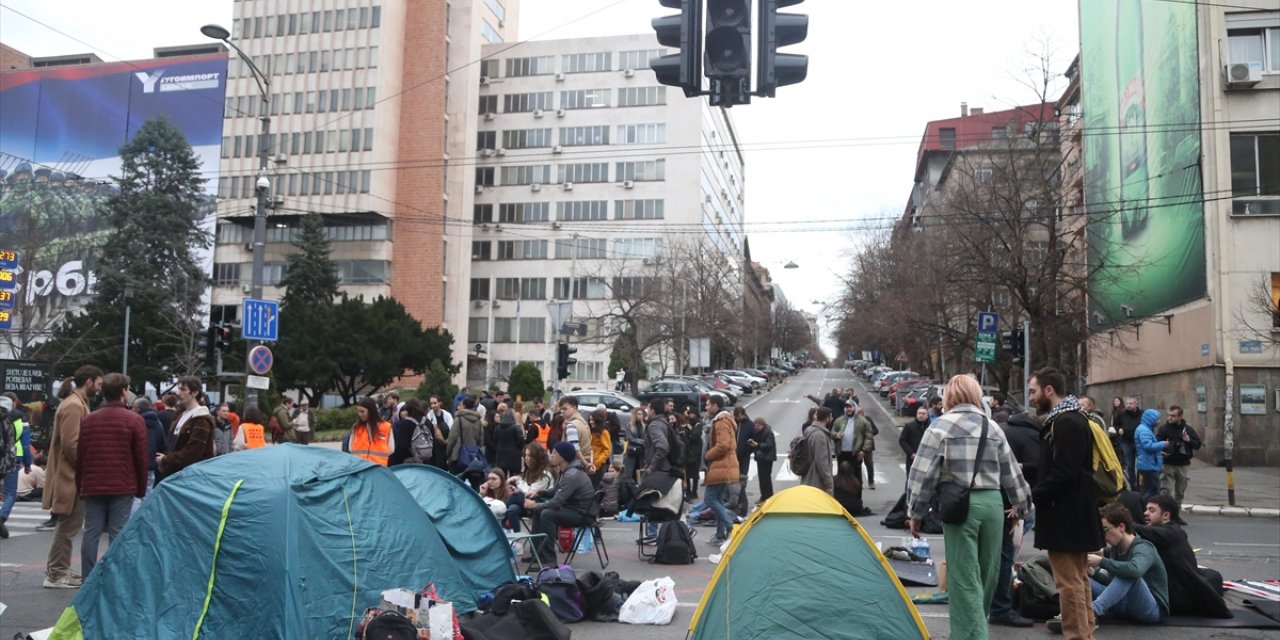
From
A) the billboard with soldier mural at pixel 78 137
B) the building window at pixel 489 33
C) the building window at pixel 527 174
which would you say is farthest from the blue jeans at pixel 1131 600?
the building window at pixel 489 33

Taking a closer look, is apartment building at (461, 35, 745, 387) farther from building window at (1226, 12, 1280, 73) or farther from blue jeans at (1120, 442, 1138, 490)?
blue jeans at (1120, 442, 1138, 490)

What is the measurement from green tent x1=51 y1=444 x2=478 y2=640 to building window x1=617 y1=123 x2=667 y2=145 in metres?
64.3

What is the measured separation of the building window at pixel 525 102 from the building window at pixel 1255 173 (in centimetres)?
5281

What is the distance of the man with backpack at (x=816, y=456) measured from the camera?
1335 centimetres

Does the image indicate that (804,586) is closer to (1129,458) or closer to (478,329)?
(1129,458)

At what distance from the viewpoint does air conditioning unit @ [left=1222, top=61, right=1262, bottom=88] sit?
80.8 feet

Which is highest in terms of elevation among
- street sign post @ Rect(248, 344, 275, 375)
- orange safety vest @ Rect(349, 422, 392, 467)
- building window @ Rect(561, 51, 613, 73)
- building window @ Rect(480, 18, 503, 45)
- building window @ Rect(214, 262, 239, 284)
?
building window @ Rect(480, 18, 503, 45)

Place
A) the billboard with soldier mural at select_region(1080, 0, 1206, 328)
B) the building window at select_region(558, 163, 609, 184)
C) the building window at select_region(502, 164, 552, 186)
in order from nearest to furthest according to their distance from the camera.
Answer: the billboard with soldier mural at select_region(1080, 0, 1206, 328)
the building window at select_region(558, 163, 609, 184)
the building window at select_region(502, 164, 552, 186)

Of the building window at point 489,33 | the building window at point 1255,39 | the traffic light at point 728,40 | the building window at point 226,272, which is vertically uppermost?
the building window at point 489,33

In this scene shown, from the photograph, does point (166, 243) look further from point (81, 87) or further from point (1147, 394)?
point (1147, 394)

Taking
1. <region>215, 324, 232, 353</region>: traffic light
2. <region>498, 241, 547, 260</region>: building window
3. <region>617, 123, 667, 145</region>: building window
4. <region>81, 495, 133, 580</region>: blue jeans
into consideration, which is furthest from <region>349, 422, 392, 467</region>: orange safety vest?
<region>498, 241, 547, 260</region>: building window

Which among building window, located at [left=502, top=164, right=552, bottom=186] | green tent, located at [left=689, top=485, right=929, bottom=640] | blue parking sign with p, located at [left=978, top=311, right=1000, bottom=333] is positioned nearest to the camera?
green tent, located at [left=689, top=485, right=929, bottom=640]

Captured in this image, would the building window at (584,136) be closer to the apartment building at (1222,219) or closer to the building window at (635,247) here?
the building window at (635,247)

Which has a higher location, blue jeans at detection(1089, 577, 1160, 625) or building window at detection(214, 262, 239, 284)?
building window at detection(214, 262, 239, 284)
